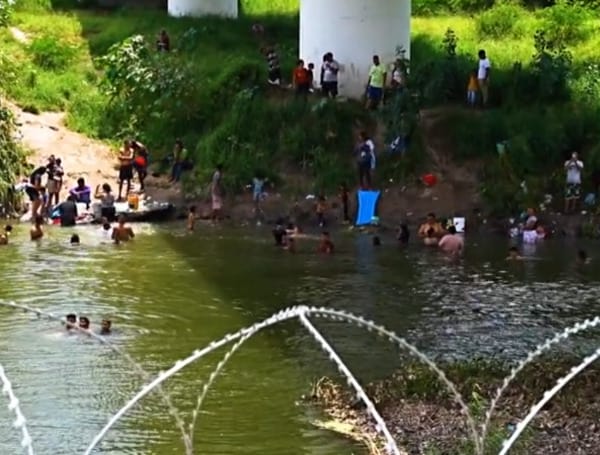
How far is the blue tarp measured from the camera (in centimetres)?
3416

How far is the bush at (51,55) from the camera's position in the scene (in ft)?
149

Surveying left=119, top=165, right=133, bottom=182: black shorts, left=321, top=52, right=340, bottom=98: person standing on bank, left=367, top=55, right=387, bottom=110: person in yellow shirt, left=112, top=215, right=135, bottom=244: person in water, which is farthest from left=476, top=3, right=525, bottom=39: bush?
left=112, top=215, right=135, bottom=244: person in water

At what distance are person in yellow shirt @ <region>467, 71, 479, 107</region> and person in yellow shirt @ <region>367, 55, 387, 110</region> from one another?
2.32 m

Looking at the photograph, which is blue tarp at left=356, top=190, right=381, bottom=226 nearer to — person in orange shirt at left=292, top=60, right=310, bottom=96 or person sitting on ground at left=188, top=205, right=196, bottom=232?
person sitting on ground at left=188, top=205, right=196, bottom=232

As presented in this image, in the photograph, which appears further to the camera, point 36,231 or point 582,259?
point 36,231

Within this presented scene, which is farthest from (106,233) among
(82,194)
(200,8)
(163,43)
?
(200,8)

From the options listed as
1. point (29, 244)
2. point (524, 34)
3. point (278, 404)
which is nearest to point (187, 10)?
point (524, 34)

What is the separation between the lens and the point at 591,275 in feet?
91.9

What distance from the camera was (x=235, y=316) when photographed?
23984 millimetres

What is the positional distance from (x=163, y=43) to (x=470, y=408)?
94.5 ft

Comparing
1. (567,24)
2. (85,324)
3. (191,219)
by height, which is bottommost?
(85,324)

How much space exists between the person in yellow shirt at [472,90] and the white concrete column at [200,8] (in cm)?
1666

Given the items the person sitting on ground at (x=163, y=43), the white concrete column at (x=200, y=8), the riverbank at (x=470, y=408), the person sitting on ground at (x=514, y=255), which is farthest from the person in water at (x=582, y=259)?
the white concrete column at (x=200, y=8)

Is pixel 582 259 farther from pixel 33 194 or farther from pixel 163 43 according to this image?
pixel 163 43
